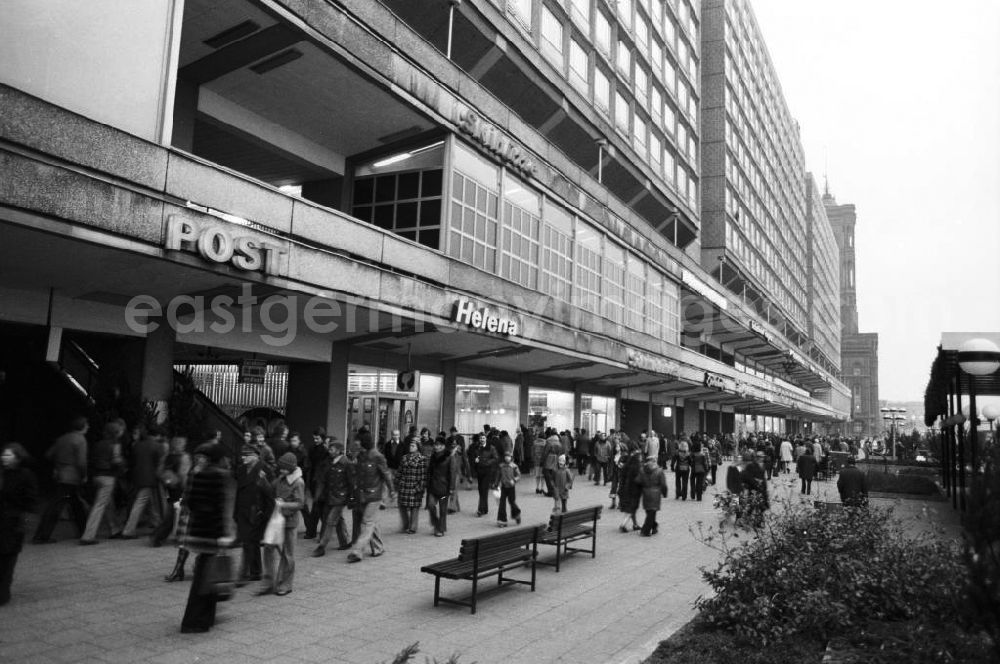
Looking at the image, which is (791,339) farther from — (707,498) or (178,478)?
(178,478)

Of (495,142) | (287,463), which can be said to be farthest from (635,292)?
(287,463)

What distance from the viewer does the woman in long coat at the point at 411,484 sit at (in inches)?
476

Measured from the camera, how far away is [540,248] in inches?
925

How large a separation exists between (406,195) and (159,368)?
27.2ft

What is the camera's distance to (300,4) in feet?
44.2

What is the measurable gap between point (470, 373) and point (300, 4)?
1365 centimetres

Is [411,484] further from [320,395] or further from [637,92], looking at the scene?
[637,92]

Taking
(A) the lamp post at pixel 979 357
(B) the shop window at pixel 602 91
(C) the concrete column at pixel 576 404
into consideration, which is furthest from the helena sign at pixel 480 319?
(B) the shop window at pixel 602 91

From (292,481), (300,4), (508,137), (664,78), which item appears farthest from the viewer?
(664,78)

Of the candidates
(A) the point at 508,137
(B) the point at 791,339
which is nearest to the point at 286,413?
(A) the point at 508,137

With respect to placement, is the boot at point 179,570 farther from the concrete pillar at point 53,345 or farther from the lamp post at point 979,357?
the lamp post at point 979,357

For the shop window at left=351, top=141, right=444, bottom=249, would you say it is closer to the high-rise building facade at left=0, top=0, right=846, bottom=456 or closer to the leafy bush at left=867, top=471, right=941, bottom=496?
the high-rise building facade at left=0, top=0, right=846, bottom=456

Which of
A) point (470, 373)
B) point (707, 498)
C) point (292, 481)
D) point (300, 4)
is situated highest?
point (300, 4)

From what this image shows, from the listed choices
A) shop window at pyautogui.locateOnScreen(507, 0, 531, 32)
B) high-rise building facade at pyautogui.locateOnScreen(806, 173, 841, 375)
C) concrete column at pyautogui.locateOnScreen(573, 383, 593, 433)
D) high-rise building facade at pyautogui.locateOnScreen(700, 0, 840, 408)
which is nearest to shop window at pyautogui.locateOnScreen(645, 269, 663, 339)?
concrete column at pyautogui.locateOnScreen(573, 383, 593, 433)
